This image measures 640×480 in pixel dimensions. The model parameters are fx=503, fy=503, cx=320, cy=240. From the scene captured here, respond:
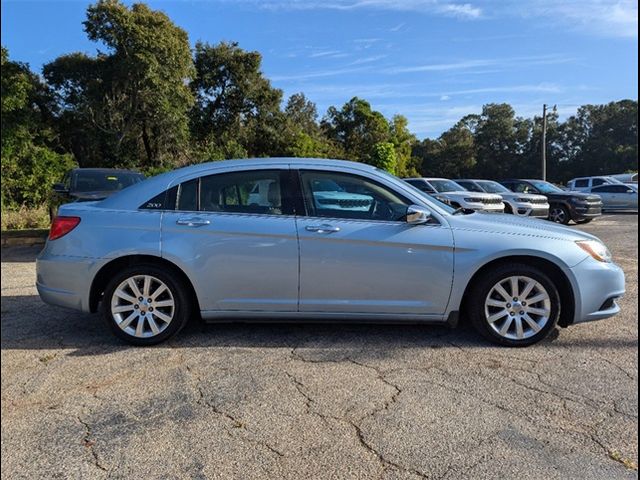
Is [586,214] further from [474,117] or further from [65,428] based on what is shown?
[474,117]

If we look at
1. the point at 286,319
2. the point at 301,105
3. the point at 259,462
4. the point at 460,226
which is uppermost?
the point at 301,105

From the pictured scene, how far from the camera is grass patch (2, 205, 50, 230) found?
1338cm

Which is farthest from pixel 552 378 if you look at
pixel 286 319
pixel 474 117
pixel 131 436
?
pixel 474 117

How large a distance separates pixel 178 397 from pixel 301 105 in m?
40.5

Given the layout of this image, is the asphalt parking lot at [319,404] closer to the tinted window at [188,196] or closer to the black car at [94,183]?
the tinted window at [188,196]

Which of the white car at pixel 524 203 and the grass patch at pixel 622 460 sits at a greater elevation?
the white car at pixel 524 203

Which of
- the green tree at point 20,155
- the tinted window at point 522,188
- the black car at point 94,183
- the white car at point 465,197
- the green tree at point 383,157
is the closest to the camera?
the black car at point 94,183

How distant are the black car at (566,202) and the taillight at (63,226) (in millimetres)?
15827

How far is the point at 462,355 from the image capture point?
4004 millimetres

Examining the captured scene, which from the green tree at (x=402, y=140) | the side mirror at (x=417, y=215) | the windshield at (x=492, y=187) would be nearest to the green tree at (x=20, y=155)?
the windshield at (x=492, y=187)

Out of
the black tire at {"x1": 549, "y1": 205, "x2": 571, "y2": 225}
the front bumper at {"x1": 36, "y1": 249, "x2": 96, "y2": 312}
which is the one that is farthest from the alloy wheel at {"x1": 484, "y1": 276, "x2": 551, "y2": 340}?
the black tire at {"x1": 549, "y1": 205, "x2": 571, "y2": 225}

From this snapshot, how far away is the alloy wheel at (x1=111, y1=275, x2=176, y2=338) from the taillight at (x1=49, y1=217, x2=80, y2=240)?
68 cm

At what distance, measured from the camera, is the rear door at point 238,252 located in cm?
415

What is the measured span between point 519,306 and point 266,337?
2.16 m
